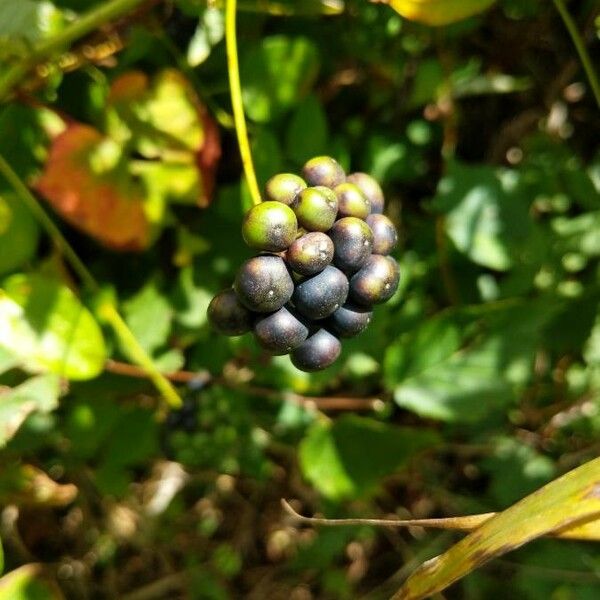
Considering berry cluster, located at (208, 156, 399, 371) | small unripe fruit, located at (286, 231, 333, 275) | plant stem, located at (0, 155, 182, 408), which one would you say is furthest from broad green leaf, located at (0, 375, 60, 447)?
small unripe fruit, located at (286, 231, 333, 275)

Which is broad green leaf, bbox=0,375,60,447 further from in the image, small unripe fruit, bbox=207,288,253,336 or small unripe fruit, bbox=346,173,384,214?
small unripe fruit, bbox=346,173,384,214

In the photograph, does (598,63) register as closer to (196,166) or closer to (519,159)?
(519,159)

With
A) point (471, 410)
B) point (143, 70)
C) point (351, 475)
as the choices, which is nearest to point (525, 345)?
point (471, 410)

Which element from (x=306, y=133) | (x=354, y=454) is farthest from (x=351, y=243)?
(x=354, y=454)

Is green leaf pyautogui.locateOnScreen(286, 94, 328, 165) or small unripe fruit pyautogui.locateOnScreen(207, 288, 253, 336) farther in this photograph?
green leaf pyautogui.locateOnScreen(286, 94, 328, 165)

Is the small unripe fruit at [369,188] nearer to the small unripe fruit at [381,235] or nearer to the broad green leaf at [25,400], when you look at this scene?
the small unripe fruit at [381,235]
